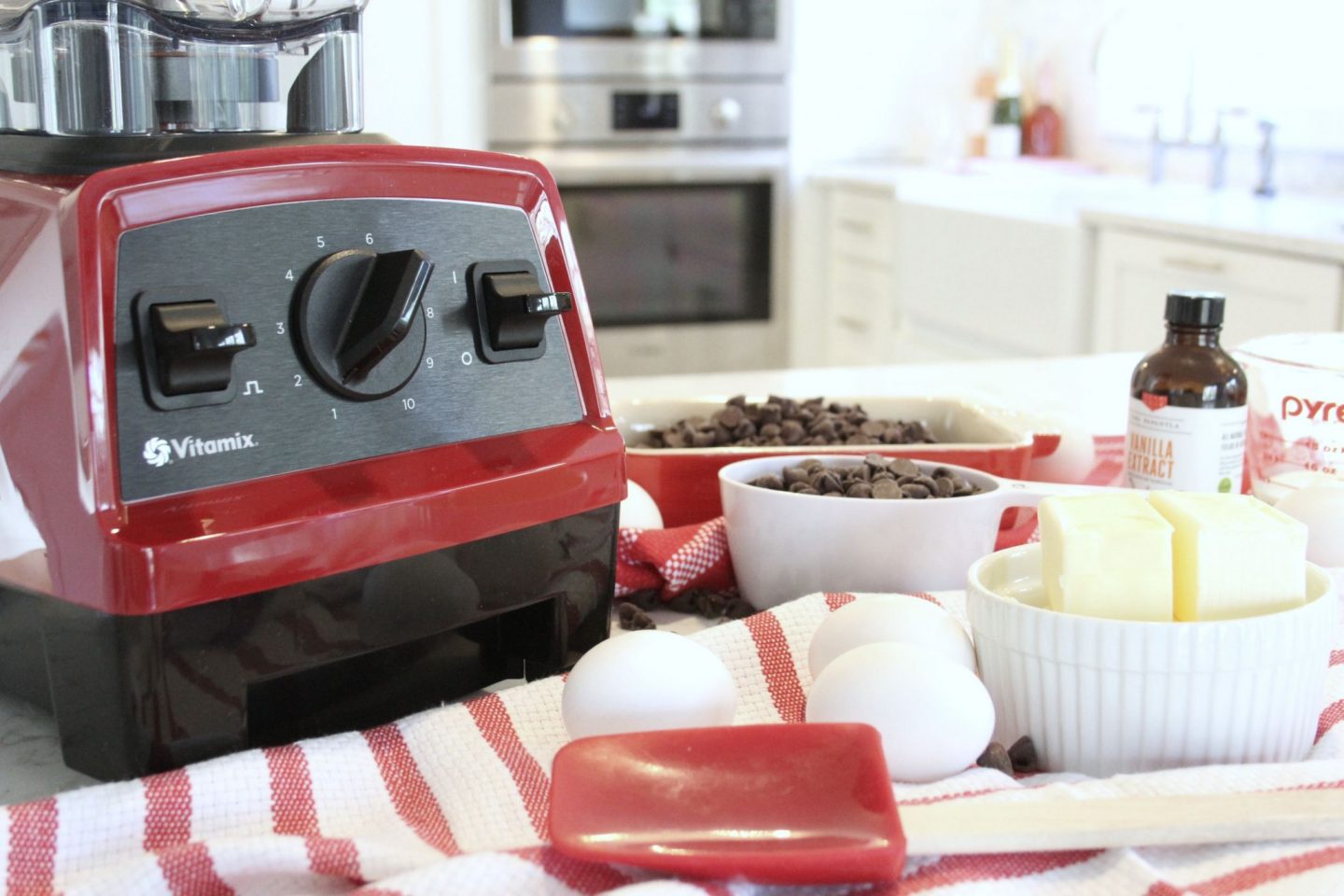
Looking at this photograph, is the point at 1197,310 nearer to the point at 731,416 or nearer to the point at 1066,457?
the point at 1066,457

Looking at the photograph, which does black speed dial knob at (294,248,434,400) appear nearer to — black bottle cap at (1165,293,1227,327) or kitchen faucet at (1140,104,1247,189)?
black bottle cap at (1165,293,1227,327)

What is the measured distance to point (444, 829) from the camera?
57 cm

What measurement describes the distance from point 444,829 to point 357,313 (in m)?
0.22

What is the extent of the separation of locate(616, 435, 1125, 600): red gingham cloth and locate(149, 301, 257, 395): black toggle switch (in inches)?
11.9

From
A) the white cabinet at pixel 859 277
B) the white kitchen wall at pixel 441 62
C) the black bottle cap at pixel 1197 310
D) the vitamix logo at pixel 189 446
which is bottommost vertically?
the white cabinet at pixel 859 277

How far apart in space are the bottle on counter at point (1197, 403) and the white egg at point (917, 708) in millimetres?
316

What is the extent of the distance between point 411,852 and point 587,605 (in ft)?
0.72

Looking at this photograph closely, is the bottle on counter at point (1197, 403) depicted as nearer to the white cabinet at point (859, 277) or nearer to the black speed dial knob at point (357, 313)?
the black speed dial knob at point (357, 313)

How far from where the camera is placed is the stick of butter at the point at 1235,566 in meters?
0.58

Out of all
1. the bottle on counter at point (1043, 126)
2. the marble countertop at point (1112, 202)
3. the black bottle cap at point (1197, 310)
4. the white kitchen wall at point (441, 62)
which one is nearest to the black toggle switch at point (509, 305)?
the black bottle cap at point (1197, 310)

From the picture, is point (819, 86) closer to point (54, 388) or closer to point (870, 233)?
point (870, 233)

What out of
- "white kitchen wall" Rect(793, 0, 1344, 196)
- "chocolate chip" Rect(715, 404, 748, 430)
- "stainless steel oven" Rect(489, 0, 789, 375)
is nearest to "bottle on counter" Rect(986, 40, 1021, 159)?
"white kitchen wall" Rect(793, 0, 1344, 196)

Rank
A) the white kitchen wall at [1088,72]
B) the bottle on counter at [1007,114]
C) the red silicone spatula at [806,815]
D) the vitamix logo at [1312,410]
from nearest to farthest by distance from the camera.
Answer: the red silicone spatula at [806,815]
the vitamix logo at [1312,410]
the white kitchen wall at [1088,72]
the bottle on counter at [1007,114]

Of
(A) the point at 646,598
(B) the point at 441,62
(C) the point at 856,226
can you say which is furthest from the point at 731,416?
(C) the point at 856,226
